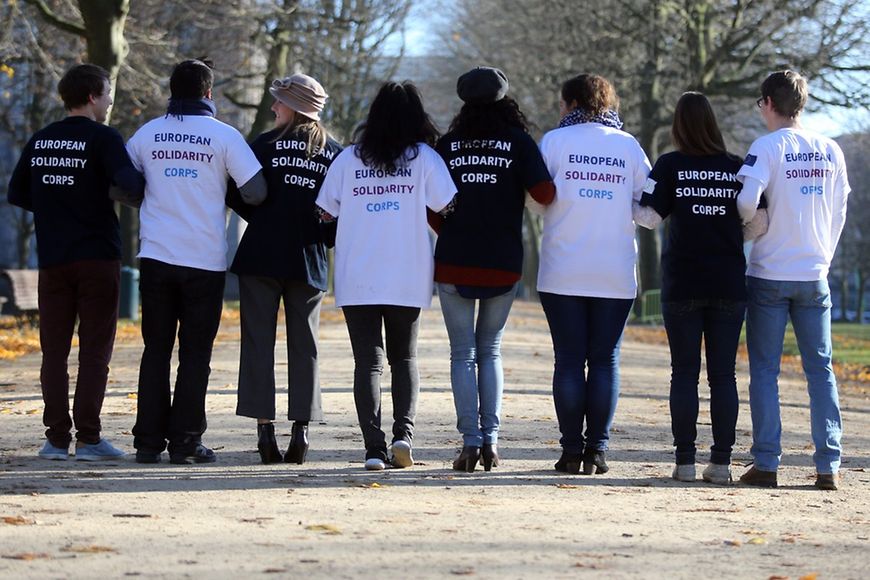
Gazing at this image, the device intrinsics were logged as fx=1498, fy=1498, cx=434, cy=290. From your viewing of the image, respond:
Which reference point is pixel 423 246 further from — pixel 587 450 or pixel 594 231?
pixel 587 450

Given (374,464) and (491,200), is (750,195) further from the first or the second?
(374,464)

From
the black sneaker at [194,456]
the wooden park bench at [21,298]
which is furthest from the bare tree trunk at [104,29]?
the black sneaker at [194,456]

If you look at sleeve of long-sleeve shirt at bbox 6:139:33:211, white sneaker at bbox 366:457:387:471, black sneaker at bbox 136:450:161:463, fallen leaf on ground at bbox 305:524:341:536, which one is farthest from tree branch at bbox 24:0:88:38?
fallen leaf on ground at bbox 305:524:341:536

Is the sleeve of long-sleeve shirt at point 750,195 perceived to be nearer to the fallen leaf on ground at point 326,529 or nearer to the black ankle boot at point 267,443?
the black ankle boot at point 267,443

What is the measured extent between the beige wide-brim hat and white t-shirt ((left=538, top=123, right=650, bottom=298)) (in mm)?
1245

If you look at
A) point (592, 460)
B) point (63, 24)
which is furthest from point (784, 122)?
point (63, 24)

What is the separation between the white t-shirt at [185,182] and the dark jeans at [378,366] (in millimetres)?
869

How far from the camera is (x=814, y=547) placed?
580 centimetres

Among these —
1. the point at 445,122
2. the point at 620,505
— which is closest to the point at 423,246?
the point at 620,505

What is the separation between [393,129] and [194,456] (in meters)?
1.97

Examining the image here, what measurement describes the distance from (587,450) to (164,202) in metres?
2.51

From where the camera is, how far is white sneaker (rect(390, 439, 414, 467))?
760 centimetres

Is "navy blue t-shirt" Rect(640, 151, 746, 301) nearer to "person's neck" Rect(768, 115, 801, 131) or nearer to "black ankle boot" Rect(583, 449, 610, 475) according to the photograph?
"person's neck" Rect(768, 115, 801, 131)

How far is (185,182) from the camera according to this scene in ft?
25.2
